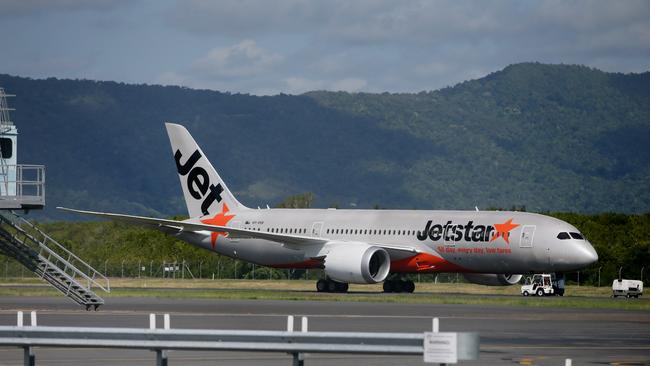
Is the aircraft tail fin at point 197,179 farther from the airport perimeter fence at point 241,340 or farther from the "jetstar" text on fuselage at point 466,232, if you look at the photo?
the airport perimeter fence at point 241,340

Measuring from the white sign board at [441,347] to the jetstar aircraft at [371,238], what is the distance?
37625 millimetres

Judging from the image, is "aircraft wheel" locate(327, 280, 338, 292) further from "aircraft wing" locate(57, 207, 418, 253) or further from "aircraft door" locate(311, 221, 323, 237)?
"aircraft door" locate(311, 221, 323, 237)

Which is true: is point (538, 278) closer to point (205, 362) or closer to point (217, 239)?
point (217, 239)

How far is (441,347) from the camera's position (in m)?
16.3

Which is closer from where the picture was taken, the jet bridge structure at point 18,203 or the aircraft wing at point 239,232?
the jet bridge structure at point 18,203

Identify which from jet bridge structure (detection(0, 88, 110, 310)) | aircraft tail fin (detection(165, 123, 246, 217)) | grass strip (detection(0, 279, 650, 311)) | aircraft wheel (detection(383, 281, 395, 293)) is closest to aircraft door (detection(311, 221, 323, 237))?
grass strip (detection(0, 279, 650, 311))

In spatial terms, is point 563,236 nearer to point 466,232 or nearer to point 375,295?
point 466,232

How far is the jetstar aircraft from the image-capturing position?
54125 millimetres

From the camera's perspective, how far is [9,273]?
83.7m

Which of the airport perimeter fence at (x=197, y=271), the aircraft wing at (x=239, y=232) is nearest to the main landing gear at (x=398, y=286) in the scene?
the aircraft wing at (x=239, y=232)

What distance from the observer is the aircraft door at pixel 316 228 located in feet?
202

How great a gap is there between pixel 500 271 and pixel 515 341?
94.8 feet

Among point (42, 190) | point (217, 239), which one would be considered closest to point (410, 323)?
point (42, 190)

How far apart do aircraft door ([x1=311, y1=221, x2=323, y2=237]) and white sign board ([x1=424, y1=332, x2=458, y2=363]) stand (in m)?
44.9
